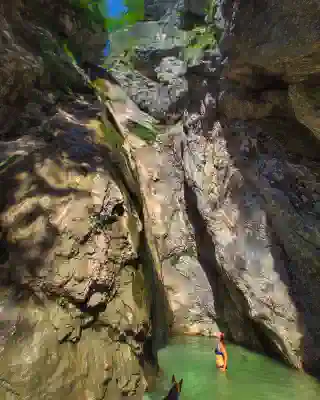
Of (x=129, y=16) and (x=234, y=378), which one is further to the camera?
(x=129, y=16)

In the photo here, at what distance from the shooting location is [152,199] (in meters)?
10.0

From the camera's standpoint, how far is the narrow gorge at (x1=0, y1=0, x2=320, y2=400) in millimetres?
3635

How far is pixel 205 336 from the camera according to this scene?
27.2ft

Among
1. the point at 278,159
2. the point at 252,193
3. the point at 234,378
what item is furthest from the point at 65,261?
the point at 278,159

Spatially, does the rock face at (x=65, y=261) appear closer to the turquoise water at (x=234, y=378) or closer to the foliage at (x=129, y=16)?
the turquoise water at (x=234, y=378)

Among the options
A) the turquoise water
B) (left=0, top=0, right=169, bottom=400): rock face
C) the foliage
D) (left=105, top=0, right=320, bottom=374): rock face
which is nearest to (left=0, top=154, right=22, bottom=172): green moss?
(left=0, top=0, right=169, bottom=400): rock face

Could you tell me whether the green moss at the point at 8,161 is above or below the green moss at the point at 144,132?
below

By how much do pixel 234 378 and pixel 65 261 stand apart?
3.52m

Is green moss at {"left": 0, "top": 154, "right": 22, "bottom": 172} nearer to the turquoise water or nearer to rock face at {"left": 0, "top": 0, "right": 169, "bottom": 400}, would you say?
rock face at {"left": 0, "top": 0, "right": 169, "bottom": 400}

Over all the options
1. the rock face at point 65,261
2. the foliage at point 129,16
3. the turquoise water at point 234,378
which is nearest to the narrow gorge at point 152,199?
the rock face at point 65,261

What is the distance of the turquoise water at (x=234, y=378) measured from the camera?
15.9 feet

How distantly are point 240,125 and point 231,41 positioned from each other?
6.11 feet

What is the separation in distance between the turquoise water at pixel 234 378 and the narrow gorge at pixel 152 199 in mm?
311

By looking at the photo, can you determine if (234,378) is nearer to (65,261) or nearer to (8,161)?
(65,261)
